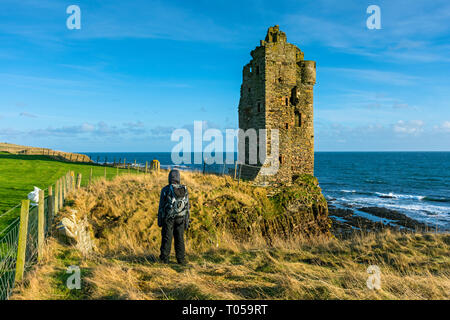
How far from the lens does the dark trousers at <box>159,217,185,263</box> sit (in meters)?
7.09

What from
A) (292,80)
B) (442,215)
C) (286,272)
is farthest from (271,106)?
(442,215)

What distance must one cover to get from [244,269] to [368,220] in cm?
2658

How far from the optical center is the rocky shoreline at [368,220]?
25.7 metres

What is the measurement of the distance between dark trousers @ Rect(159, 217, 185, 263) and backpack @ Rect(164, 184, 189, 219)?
0.57 feet

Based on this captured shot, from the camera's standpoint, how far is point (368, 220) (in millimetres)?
28781

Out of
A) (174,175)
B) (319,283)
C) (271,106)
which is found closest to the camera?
(319,283)

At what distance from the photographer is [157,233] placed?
468 inches

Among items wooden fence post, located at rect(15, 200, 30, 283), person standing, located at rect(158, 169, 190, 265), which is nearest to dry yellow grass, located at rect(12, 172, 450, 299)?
wooden fence post, located at rect(15, 200, 30, 283)

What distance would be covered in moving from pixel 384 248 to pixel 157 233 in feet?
27.4

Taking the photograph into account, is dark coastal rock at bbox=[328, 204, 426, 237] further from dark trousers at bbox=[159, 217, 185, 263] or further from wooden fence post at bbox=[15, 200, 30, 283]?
wooden fence post at bbox=[15, 200, 30, 283]

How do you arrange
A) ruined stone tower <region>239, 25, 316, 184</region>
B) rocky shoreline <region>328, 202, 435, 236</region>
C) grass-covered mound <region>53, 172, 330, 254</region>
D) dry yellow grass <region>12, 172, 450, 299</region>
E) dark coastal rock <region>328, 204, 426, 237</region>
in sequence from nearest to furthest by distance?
1. dry yellow grass <region>12, 172, 450, 299</region>
2. grass-covered mound <region>53, 172, 330, 254</region>
3. ruined stone tower <region>239, 25, 316, 184</region>
4. dark coastal rock <region>328, 204, 426, 237</region>
5. rocky shoreline <region>328, 202, 435, 236</region>

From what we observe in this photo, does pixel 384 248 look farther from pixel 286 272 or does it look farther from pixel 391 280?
pixel 286 272
